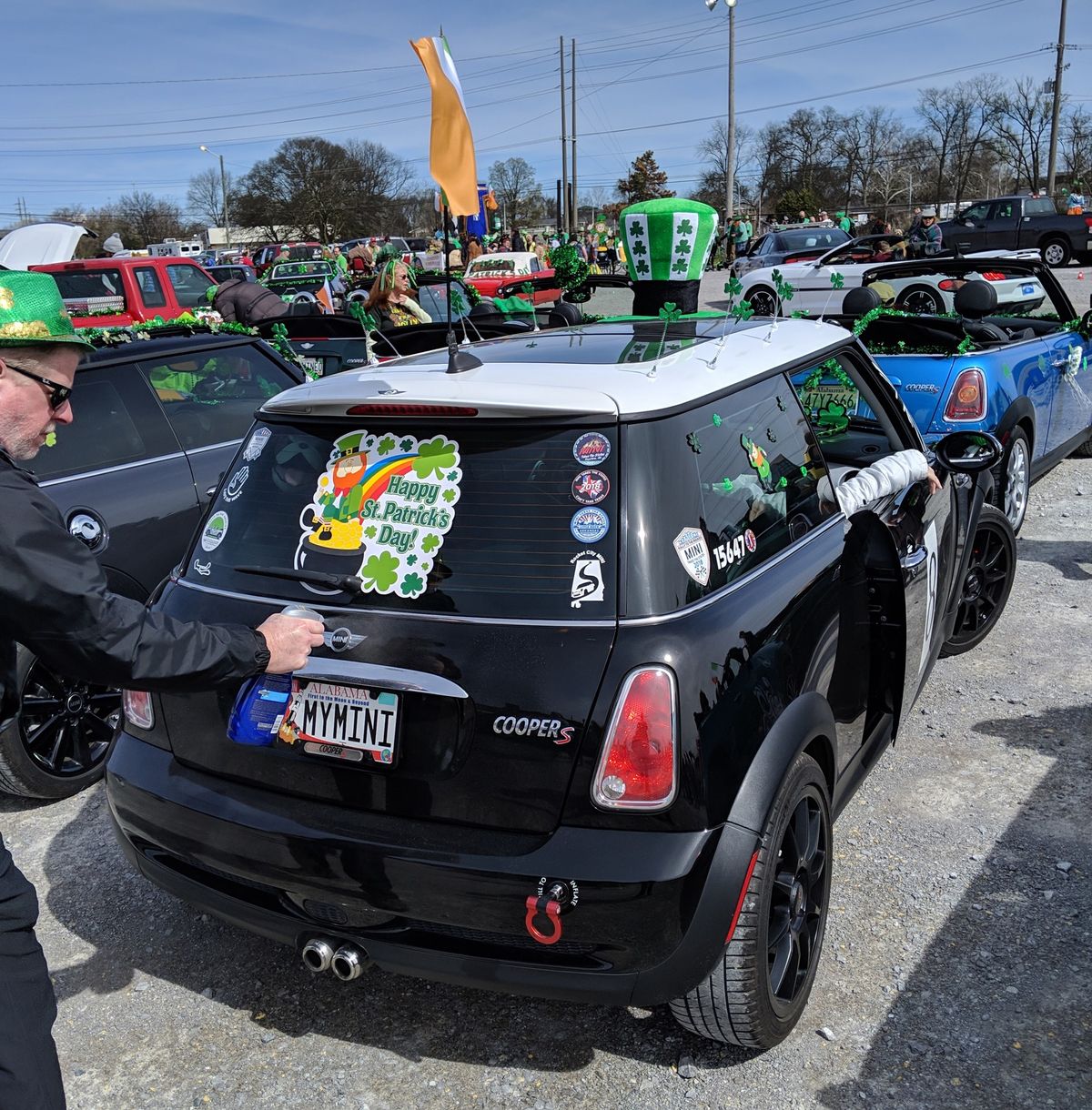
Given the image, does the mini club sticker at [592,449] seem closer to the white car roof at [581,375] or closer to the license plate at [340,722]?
the white car roof at [581,375]

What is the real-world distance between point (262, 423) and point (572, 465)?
1.03 meters

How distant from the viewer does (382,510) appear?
2.64 meters

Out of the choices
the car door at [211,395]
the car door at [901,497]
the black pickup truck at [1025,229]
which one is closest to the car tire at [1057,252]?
the black pickup truck at [1025,229]

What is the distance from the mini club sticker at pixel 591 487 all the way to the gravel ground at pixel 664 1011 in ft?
4.77

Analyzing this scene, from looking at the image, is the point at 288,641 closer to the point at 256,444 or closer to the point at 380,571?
the point at 380,571

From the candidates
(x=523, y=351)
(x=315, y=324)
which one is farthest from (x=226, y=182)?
(x=523, y=351)

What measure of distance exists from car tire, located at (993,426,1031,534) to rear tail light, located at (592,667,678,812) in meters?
4.46

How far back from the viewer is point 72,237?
6449 millimetres

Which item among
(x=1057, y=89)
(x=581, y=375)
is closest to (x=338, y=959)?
(x=581, y=375)

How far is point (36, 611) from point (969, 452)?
3538 millimetres

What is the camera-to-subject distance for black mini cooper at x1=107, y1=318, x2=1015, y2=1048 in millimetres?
2256

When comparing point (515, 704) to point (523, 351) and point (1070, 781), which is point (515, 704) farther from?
point (1070, 781)

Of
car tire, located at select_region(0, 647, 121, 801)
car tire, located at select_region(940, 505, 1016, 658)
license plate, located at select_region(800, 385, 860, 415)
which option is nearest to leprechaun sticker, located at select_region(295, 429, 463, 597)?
car tire, located at select_region(0, 647, 121, 801)

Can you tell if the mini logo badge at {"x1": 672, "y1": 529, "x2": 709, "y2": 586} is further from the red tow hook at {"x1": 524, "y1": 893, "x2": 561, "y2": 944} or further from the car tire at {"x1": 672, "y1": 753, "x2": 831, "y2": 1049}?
the red tow hook at {"x1": 524, "y1": 893, "x2": 561, "y2": 944}
